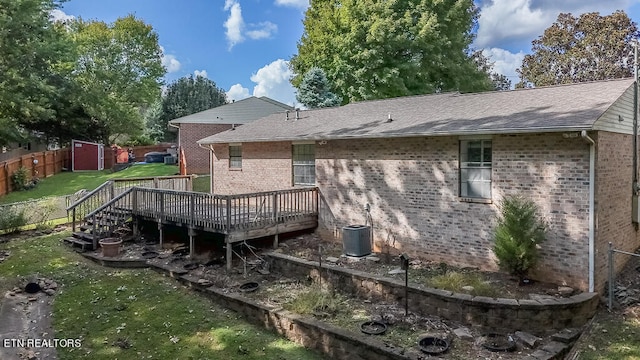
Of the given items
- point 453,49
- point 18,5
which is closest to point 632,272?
point 453,49

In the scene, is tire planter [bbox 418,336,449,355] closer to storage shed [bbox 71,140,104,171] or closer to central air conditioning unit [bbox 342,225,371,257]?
central air conditioning unit [bbox 342,225,371,257]

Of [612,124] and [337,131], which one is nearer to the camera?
[612,124]

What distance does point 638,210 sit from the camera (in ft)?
31.0

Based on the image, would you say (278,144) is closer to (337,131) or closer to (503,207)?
(337,131)

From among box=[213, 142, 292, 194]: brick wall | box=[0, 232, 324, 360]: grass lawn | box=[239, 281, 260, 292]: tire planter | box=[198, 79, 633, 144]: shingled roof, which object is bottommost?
box=[0, 232, 324, 360]: grass lawn

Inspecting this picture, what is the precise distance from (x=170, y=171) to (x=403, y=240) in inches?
810

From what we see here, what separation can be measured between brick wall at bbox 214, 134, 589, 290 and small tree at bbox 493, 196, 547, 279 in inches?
14.5

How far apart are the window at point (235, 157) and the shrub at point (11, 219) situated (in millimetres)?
7484

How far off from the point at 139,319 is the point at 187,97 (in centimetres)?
3195

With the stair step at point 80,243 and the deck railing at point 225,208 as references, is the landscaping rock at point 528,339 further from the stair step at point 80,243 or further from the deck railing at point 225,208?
the stair step at point 80,243

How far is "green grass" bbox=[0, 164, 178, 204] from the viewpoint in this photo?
21375mm

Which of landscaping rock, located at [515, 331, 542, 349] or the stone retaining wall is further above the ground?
the stone retaining wall

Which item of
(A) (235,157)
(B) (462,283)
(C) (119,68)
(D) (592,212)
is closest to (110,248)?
(A) (235,157)

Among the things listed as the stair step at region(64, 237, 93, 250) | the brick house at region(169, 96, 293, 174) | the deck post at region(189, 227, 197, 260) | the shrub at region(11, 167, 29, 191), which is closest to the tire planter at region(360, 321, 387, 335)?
the deck post at region(189, 227, 197, 260)
